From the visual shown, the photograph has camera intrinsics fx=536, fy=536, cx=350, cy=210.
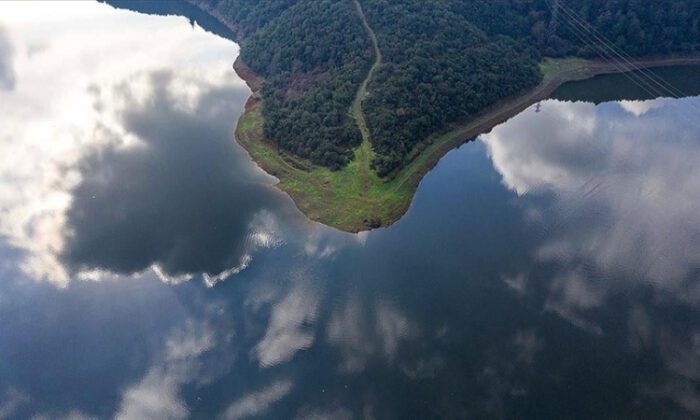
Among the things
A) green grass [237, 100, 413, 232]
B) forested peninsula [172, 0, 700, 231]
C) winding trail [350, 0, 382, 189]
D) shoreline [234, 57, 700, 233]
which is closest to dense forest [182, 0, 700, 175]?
forested peninsula [172, 0, 700, 231]

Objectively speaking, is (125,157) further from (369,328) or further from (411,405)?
(411,405)

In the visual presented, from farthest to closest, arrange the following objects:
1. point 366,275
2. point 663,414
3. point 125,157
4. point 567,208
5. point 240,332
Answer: point 125,157, point 567,208, point 366,275, point 240,332, point 663,414

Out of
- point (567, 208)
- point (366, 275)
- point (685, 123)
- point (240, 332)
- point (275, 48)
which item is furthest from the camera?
point (275, 48)

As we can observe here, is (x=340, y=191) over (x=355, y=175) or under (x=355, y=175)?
under

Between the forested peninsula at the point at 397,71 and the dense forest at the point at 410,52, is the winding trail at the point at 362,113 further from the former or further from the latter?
the dense forest at the point at 410,52

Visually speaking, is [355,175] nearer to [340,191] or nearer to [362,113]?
[340,191]

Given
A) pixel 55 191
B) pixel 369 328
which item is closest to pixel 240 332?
pixel 369 328

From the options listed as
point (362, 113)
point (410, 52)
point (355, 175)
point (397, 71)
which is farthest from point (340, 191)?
point (410, 52)
